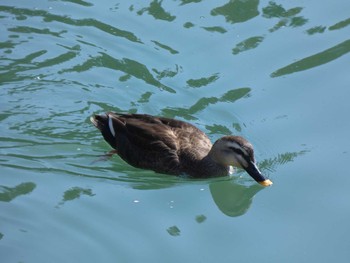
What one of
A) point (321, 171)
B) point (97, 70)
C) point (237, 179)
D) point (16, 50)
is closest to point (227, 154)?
point (237, 179)

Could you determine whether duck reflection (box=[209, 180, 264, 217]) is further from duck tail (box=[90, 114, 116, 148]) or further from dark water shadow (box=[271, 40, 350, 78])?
dark water shadow (box=[271, 40, 350, 78])

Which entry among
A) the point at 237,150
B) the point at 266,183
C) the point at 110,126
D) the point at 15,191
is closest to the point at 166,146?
the point at 110,126

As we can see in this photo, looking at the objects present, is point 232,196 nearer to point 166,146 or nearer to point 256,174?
point 256,174

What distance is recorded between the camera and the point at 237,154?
9.10 metres

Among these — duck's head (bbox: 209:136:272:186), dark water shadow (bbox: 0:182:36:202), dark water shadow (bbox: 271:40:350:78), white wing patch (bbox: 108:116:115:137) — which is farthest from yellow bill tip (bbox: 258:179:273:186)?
dark water shadow (bbox: 0:182:36:202)

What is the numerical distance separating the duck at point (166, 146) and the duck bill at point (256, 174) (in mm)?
160

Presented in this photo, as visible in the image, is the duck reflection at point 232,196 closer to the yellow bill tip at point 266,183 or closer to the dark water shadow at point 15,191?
the yellow bill tip at point 266,183

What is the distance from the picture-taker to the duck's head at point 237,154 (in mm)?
8895

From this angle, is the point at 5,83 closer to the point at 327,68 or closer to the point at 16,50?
the point at 16,50

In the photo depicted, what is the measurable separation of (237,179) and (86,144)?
66.0 inches

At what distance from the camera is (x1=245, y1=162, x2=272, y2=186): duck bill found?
8758 millimetres

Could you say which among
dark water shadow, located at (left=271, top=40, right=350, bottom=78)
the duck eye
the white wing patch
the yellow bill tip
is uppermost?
dark water shadow, located at (left=271, top=40, right=350, bottom=78)

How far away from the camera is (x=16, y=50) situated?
10.8 meters

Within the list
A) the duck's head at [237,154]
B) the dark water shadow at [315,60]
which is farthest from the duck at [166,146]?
the dark water shadow at [315,60]
